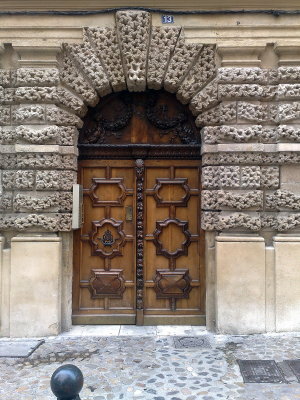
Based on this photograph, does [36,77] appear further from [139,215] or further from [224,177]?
[224,177]

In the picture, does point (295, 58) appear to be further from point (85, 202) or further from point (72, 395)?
point (72, 395)

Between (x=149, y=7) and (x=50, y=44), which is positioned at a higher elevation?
(x=149, y=7)

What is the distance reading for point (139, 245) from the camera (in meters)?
6.01

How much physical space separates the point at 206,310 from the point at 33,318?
8.40 ft

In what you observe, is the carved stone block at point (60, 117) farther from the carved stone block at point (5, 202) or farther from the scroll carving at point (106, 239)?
the scroll carving at point (106, 239)

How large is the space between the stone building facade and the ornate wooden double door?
1.21ft

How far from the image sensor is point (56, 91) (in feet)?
18.5

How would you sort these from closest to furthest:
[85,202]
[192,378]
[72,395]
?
[72,395]
[192,378]
[85,202]

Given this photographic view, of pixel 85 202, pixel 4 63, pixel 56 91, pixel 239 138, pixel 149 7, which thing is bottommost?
pixel 85 202

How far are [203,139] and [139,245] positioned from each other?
6.33 ft

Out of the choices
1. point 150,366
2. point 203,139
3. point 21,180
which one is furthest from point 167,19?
point 150,366

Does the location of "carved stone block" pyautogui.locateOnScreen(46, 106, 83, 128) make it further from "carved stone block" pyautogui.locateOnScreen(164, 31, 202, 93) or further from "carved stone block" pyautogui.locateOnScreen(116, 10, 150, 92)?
"carved stone block" pyautogui.locateOnScreen(164, 31, 202, 93)

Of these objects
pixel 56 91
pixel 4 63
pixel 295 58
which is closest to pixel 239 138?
pixel 295 58

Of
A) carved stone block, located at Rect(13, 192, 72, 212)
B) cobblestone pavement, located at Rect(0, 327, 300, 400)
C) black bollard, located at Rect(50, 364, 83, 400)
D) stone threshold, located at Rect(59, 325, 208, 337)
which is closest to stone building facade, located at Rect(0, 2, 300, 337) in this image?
carved stone block, located at Rect(13, 192, 72, 212)
